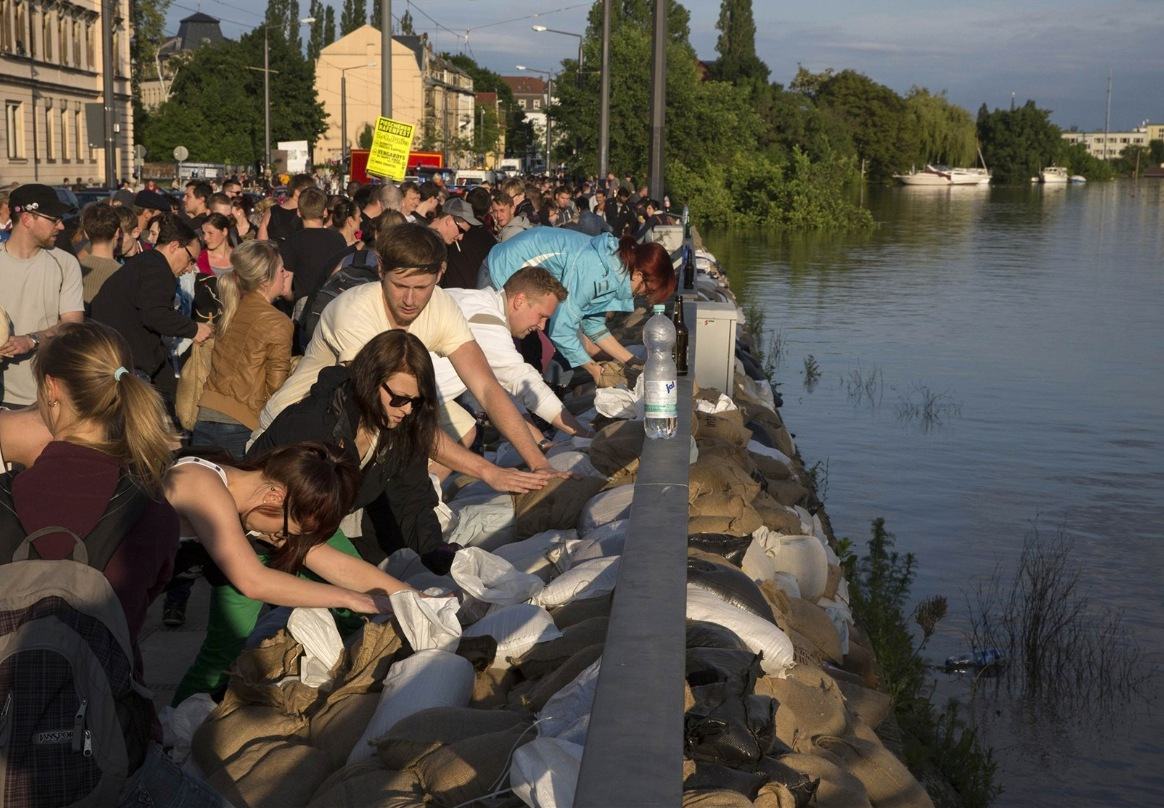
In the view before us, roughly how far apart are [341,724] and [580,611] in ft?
2.99

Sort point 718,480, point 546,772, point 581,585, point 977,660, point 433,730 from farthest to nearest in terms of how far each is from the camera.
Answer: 1. point 977,660
2. point 718,480
3. point 581,585
4. point 433,730
5. point 546,772

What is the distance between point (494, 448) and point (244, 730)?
191 inches

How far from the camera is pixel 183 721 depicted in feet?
14.9

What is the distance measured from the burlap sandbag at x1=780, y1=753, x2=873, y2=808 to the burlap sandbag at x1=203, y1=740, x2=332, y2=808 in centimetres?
128

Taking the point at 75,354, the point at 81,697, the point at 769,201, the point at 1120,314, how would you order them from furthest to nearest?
1. the point at 769,201
2. the point at 1120,314
3. the point at 75,354
4. the point at 81,697

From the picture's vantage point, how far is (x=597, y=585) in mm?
5059

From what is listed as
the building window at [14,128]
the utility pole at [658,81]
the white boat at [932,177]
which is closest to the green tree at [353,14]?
the white boat at [932,177]

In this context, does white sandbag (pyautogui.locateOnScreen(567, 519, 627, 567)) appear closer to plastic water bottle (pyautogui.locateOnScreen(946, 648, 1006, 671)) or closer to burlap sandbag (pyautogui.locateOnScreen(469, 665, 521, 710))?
burlap sandbag (pyautogui.locateOnScreen(469, 665, 521, 710))

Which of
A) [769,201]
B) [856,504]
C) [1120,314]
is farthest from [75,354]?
[769,201]

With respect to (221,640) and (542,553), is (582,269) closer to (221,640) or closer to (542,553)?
(542,553)

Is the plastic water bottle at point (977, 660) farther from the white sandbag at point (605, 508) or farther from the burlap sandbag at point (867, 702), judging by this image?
the white sandbag at point (605, 508)

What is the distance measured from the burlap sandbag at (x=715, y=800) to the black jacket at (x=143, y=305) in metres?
6.03

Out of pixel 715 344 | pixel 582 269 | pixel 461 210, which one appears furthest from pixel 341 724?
pixel 461 210

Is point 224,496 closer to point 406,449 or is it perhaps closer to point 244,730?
point 244,730
